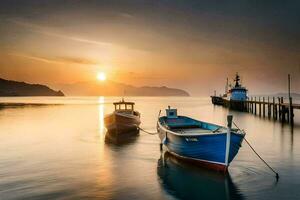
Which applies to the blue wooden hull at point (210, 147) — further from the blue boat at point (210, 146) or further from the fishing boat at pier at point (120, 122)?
the fishing boat at pier at point (120, 122)

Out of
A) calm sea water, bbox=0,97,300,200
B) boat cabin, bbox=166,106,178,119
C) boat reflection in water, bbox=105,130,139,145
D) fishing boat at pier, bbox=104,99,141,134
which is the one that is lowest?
boat reflection in water, bbox=105,130,139,145

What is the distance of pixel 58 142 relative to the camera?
34094 millimetres

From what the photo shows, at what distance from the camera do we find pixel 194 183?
17234 mm

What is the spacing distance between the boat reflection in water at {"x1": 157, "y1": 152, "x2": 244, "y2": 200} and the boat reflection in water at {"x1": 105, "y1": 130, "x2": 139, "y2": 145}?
12.6m

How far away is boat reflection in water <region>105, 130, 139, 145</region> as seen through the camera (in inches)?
1321

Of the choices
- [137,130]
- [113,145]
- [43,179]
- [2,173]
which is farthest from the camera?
[137,130]

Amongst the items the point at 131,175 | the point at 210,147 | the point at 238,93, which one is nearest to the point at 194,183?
the point at 210,147

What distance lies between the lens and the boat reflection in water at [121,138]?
33.6 metres

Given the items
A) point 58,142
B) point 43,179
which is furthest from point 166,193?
point 58,142

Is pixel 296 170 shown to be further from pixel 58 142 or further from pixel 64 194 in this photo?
pixel 58 142

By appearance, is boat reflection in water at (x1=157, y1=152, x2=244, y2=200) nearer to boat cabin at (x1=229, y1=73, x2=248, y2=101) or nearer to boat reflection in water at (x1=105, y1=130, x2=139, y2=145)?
boat reflection in water at (x1=105, y1=130, x2=139, y2=145)

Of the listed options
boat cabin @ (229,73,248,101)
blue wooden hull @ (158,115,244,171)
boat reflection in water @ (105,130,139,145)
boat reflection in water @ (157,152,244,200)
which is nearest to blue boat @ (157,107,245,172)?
blue wooden hull @ (158,115,244,171)

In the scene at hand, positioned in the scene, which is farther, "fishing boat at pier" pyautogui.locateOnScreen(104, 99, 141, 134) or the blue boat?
"fishing boat at pier" pyautogui.locateOnScreen(104, 99, 141, 134)

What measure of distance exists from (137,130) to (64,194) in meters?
26.9
